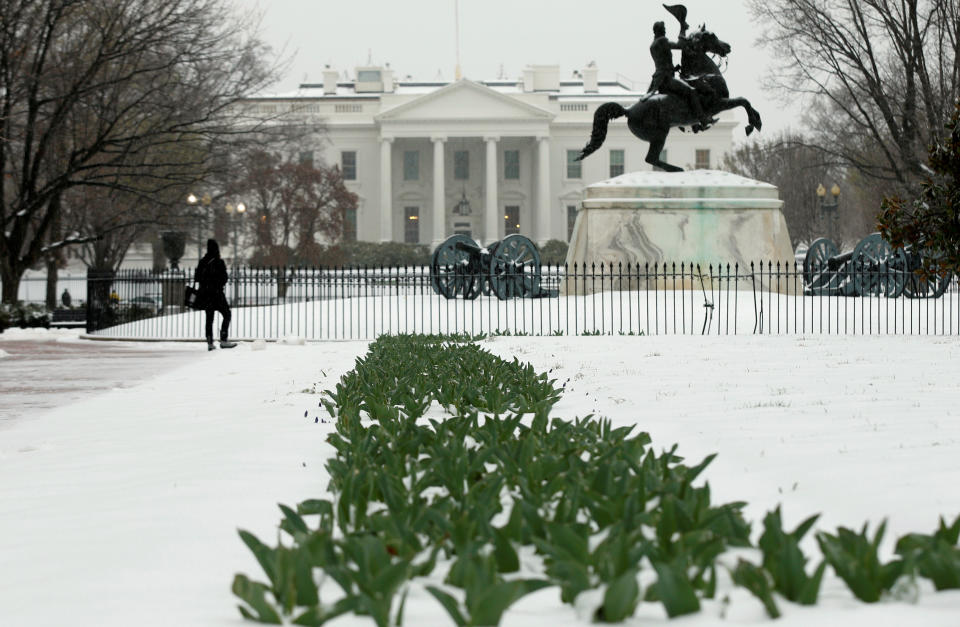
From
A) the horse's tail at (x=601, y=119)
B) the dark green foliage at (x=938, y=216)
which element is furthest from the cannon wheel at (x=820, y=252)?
the dark green foliage at (x=938, y=216)

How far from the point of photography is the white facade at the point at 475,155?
250 ft

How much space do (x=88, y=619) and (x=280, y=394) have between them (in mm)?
6326

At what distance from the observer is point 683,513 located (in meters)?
3.62

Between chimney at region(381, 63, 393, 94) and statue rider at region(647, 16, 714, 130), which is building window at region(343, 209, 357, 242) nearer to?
chimney at region(381, 63, 393, 94)

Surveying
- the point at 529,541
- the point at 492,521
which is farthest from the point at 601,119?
the point at 529,541

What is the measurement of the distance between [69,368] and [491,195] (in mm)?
63038

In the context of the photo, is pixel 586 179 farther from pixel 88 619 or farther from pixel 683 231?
pixel 88 619

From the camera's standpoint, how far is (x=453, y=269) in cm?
2542

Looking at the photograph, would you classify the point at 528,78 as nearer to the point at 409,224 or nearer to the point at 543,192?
the point at 543,192

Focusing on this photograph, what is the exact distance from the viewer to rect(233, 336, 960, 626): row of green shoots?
9.65ft

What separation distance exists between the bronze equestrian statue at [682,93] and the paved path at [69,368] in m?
9.64

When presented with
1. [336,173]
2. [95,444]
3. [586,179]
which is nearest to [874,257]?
[95,444]

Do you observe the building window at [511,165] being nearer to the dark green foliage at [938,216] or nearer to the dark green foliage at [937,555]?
the dark green foliage at [938,216]

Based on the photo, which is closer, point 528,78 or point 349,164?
point 349,164
